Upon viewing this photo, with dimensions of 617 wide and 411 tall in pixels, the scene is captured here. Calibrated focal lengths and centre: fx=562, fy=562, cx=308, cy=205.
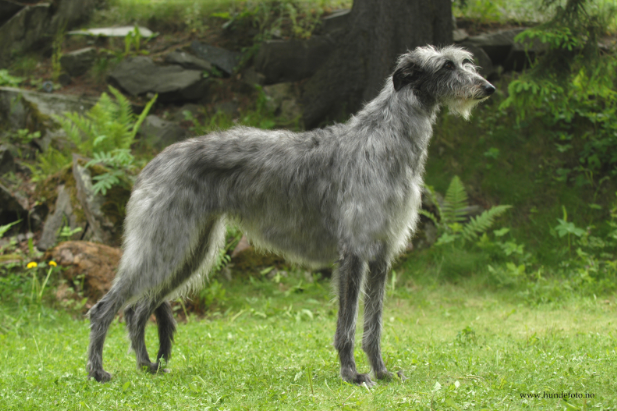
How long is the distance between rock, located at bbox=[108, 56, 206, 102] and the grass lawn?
5.22 meters

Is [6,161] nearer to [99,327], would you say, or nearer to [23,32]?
[23,32]

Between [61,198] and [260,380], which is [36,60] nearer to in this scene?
[61,198]

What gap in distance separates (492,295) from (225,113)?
632cm

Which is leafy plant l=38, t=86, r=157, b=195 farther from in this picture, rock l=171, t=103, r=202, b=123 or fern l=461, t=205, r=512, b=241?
fern l=461, t=205, r=512, b=241

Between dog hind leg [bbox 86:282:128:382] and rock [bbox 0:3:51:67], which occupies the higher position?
rock [bbox 0:3:51:67]

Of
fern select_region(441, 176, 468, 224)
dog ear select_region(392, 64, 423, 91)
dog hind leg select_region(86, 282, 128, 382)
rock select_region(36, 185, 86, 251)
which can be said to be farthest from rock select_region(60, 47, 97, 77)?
dog ear select_region(392, 64, 423, 91)

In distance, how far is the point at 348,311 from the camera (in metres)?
4.28

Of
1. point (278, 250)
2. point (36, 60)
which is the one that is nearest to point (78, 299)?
point (278, 250)

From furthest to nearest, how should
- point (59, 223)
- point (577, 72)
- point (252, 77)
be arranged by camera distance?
point (252, 77), point (577, 72), point (59, 223)

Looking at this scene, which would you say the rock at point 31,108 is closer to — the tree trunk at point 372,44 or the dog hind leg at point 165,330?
the tree trunk at point 372,44

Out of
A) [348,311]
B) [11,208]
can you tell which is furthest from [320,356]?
[11,208]

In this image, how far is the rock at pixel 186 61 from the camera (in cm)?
1182

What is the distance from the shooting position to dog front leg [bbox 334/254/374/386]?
4.25 meters

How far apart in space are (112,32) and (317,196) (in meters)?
9.85
